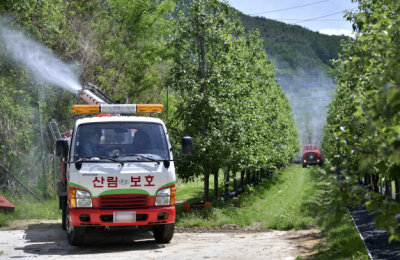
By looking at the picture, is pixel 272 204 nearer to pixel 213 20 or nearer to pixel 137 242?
pixel 213 20

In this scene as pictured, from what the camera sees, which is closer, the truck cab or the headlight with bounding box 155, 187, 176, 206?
the truck cab

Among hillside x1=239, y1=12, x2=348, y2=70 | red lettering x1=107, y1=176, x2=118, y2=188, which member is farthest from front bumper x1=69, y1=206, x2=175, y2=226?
hillside x1=239, y1=12, x2=348, y2=70

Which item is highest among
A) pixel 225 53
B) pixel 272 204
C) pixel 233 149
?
pixel 225 53

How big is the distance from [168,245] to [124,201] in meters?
1.58

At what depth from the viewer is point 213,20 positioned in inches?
614

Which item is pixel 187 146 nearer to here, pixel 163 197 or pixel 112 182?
pixel 163 197

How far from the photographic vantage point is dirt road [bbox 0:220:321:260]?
8.23 meters

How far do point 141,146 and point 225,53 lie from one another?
7429 millimetres

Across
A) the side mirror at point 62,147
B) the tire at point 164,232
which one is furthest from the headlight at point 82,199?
the tire at point 164,232

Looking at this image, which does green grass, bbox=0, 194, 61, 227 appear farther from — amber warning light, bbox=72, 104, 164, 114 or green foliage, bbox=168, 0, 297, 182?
amber warning light, bbox=72, 104, 164, 114

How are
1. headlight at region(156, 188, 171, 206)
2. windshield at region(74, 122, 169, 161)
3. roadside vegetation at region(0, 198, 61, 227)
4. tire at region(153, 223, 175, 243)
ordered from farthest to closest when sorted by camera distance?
roadside vegetation at region(0, 198, 61, 227) → tire at region(153, 223, 175, 243) → windshield at region(74, 122, 169, 161) → headlight at region(156, 188, 171, 206)

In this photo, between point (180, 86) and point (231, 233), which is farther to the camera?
point (180, 86)

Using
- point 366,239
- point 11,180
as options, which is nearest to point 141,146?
point 366,239

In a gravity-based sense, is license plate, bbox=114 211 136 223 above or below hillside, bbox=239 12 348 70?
below
